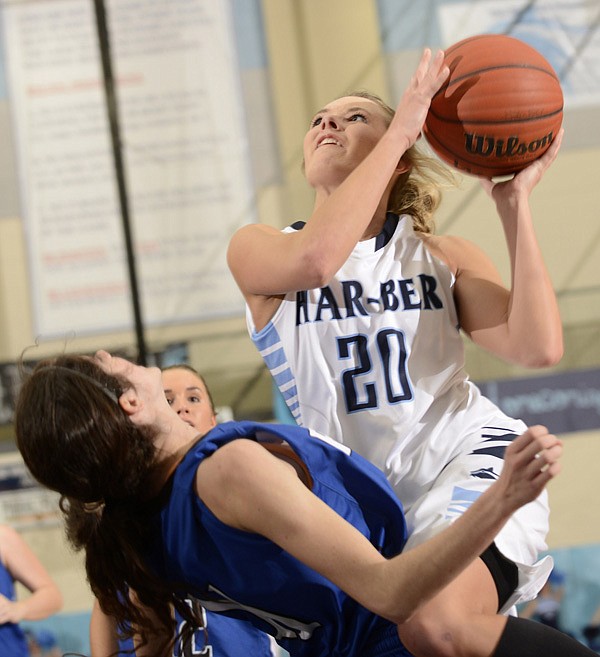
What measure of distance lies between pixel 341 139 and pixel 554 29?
13.6 ft

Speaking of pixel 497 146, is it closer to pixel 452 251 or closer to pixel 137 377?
pixel 452 251

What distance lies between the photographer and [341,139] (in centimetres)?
218

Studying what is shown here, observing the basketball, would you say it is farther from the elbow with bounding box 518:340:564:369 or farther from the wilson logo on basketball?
the elbow with bounding box 518:340:564:369

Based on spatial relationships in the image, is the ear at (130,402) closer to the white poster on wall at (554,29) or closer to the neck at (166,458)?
the neck at (166,458)

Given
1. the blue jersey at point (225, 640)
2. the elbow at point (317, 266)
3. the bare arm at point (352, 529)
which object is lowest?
the blue jersey at point (225, 640)

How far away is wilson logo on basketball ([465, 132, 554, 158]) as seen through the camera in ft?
6.62

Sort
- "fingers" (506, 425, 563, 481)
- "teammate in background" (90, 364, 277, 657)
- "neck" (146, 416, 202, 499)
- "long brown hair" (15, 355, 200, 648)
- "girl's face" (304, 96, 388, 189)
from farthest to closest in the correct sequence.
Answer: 1. "teammate in background" (90, 364, 277, 657)
2. "girl's face" (304, 96, 388, 189)
3. "neck" (146, 416, 202, 499)
4. "long brown hair" (15, 355, 200, 648)
5. "fingers" (506, 425, 563, 481)

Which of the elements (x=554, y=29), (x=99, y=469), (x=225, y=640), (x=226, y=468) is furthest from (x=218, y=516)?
(x=554, y=29)

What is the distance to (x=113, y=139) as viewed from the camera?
5.93m

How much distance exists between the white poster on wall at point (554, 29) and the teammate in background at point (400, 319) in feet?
12.7

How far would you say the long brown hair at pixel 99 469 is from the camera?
1.59 m

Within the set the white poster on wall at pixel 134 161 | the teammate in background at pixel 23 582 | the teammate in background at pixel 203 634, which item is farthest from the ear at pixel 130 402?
the white poster on wall at pixel 134 161

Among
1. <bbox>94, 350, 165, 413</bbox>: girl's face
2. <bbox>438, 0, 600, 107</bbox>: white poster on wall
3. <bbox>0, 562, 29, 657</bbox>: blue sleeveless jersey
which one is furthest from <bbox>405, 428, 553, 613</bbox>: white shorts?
<bbox>438, 0, 600, 107</bbox>: white poster on wall

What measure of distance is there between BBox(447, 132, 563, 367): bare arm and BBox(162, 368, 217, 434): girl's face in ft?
2.99
